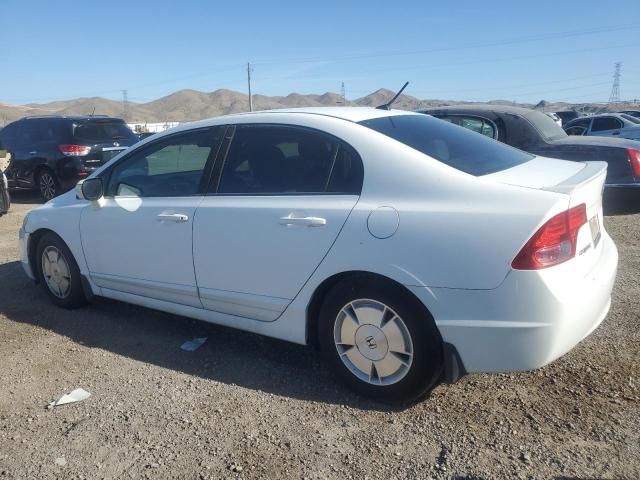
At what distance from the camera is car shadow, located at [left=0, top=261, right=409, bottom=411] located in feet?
11.5

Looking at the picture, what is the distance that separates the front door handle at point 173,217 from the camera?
383 cm

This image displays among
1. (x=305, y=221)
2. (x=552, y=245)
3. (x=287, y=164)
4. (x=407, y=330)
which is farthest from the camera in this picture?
(x=287, y=164)

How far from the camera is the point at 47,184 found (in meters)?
10.9

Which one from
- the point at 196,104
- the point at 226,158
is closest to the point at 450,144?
the point at 226,158

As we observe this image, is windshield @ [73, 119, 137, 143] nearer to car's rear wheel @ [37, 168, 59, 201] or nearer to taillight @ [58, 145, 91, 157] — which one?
taillight @ [58, 145, 91, 157]

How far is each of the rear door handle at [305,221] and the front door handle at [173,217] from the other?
81 cm

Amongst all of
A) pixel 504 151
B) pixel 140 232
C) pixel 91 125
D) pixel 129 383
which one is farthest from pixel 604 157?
pixel 91 125

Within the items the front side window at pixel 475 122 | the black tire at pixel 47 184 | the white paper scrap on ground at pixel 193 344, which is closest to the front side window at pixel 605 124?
the front side window at pixel 475 122

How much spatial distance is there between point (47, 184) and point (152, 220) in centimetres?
798

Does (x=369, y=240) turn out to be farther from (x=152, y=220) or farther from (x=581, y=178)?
(x=152, y=220)

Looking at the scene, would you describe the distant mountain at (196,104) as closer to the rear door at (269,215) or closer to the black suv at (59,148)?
the black suv at (59,148)

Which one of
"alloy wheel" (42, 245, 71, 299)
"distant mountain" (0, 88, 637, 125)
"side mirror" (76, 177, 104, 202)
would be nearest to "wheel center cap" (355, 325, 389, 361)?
"side mirror" (76, 177, 104, 202)

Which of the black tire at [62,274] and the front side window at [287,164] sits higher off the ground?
the front side window at [287,164]

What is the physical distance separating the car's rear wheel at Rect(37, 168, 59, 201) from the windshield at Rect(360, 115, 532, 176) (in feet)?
28.9
